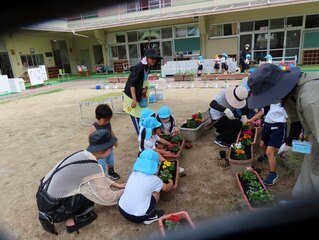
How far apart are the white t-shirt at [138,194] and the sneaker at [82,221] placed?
356 mm

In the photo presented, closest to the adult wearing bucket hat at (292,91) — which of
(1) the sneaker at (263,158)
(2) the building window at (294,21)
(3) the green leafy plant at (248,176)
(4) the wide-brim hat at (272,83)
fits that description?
(4) the wide-brim hat at (272,83)

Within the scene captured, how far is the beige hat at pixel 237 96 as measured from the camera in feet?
12.0

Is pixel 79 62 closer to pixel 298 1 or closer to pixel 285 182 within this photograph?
pixel 298 1

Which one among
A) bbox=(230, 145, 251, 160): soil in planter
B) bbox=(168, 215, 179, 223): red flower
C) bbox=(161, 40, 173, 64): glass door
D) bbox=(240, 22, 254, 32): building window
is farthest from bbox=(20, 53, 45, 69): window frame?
bbox=(168, 215, 179, 223): red flower

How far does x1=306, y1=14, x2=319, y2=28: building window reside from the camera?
1207 centimetres

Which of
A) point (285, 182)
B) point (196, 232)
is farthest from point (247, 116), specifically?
point (196, 232)

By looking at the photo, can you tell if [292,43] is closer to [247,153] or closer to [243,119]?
[243,119]

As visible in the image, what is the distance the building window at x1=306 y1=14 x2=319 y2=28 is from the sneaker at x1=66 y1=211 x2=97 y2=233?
→ 14.0 metres

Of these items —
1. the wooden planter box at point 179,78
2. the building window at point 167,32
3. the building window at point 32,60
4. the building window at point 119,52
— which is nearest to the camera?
the wooden planter box at point 179,78

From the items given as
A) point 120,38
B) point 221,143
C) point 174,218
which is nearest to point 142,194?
point 174,218

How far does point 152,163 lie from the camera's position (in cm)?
229

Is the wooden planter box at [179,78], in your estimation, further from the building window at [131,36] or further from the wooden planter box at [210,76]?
the building window at [131,36]

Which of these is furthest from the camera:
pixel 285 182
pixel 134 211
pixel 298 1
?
pixel 298 1

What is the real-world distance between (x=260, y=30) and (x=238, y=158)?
40.3 ft
